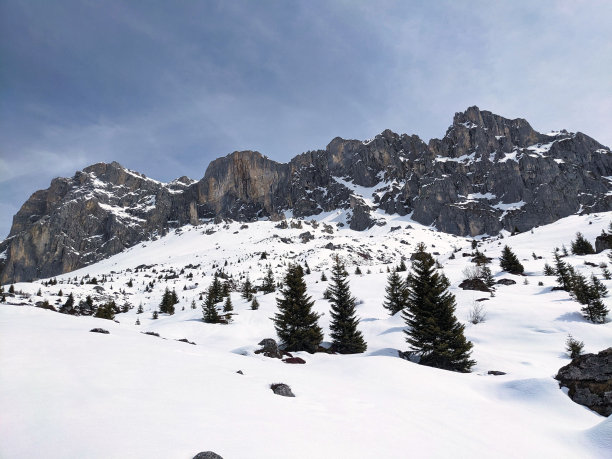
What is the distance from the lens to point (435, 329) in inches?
635

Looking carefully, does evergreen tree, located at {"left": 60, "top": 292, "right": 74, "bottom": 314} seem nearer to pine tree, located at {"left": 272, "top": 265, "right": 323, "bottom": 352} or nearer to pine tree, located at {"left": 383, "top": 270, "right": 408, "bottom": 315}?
pine tree, located at {"left": 272, "top": 265, "right": 323, "bottom": 352}

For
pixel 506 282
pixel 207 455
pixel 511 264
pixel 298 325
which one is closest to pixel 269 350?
pixel 298 325

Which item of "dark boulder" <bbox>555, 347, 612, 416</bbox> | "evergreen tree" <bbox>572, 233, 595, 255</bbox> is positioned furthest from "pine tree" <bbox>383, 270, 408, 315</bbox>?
"evergreen tree" <bbox>572, 233, 595, 255</bbox>

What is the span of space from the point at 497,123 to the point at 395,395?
244 meters

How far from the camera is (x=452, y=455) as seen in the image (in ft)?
16.4

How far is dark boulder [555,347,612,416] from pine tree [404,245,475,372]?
6.35m

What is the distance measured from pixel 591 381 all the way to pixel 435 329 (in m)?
7.64

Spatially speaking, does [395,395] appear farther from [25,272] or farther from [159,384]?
[25,272]

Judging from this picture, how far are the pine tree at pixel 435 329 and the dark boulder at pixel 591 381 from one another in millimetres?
6350

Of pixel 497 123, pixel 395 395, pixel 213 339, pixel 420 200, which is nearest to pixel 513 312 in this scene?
pixel 395 395

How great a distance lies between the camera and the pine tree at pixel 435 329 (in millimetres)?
15591

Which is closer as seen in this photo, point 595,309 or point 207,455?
point 207,455

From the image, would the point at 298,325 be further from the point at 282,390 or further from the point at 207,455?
the point at 207,455

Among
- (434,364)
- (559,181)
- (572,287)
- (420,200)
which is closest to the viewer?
(434,364)
